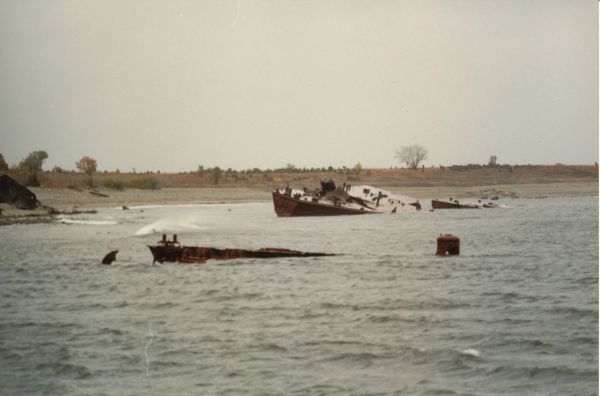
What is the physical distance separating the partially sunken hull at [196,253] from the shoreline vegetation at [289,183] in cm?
4287

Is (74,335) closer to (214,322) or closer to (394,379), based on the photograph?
(214,322)

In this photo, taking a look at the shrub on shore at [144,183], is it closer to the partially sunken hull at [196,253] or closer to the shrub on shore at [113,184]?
the shrub on shore at [113,184]

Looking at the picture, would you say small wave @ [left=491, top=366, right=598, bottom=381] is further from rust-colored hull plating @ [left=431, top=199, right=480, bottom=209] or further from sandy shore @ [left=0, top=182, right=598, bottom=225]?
rust-colored hull plating @ [left=431, top=199, right=480, bottom=209]

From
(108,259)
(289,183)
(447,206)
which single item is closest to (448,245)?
(108,259)

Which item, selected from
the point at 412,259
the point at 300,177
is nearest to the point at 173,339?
the point at 412,259

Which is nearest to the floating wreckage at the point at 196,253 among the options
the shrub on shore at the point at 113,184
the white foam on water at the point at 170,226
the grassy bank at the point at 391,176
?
the white foam on water at the point at 170,226

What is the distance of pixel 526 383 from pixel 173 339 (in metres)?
6.81

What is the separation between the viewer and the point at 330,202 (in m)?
65.3

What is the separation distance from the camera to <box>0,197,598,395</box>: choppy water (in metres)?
12.8

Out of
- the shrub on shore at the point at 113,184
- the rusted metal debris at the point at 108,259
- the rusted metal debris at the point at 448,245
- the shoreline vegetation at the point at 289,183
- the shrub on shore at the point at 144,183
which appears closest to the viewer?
the rusted metal debris at the point at 108,259

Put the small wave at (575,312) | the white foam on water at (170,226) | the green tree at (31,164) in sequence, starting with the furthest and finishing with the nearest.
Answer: the green tree at (31,164), the white foam on water at (170,226), the small wave at (575,312)

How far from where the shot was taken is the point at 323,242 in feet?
130

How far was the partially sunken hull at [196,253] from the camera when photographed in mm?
26484

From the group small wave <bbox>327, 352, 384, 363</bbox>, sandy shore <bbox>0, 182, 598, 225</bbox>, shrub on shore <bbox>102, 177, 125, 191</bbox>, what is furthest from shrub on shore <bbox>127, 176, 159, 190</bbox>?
small wave <bbox>327, 352, 384, 363</bbox>
